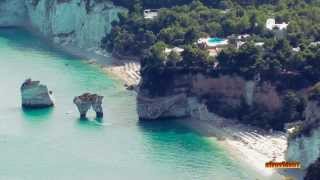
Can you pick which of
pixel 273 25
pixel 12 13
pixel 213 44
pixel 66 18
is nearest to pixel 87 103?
pixel 213 44

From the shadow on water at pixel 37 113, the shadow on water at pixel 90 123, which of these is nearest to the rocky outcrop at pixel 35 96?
the shadow on water at pixel 37 113

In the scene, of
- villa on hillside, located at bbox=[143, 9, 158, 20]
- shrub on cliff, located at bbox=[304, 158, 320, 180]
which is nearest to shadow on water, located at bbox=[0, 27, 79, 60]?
villa on hillside, located at bbox=[143, 9, 158, 20]

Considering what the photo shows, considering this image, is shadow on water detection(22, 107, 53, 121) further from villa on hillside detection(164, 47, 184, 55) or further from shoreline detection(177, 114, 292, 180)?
shoreline detection(177, 114, 292, 180)

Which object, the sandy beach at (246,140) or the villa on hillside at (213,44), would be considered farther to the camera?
the villa on hillside at (213,44)

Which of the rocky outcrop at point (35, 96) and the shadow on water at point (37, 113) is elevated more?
the rocky outcrop at point (35, 96)

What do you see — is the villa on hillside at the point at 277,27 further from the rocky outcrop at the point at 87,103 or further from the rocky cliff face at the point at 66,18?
the rocky cliff face at the point at 66,18

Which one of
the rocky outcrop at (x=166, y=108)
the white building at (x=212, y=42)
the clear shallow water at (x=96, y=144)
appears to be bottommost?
the clear shallow water at (x=96, y=144)
